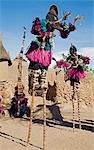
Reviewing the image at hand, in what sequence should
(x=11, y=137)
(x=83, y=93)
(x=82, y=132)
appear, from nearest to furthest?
(x=11, y=137), (x=82, y=132), (x=83, y=93)

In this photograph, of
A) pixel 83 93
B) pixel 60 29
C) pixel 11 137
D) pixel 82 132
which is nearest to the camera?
pixel 60 29

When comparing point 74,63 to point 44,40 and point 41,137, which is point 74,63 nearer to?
point 41,137

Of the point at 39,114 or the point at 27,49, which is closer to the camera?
the point at 27,49

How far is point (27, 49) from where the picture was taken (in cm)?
919

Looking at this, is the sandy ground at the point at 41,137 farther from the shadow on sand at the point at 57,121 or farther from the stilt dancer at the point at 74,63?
the stilt dancer at the point at 74,63

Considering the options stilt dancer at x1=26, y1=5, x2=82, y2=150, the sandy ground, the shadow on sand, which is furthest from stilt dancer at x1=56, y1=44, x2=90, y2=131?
stilt dancer at x1=26, y1=5, x2=82, y2=150

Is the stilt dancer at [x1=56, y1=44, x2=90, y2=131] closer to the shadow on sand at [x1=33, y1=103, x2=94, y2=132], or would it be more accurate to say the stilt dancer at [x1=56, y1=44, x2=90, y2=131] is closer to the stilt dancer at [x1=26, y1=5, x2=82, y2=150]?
the shadow on sand at [x1=33, y1=103, x2=94, y2=132]

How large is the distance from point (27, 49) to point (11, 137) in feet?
10.7

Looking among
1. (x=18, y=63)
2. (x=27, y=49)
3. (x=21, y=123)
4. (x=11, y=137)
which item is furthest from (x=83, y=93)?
(x=27, y=49)

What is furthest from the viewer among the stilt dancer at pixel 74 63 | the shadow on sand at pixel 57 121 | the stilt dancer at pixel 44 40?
the shadow on sand at pixel 57 121

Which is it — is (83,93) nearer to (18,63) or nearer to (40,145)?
(18,63)

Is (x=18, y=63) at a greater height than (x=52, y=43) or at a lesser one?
greater

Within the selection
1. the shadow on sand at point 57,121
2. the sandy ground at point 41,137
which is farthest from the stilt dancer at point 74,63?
the shadow on sand at point 57,121

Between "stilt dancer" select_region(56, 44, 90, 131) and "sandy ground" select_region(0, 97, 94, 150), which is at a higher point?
"stilt dancer" select_region(56, 44, 90, 131)
